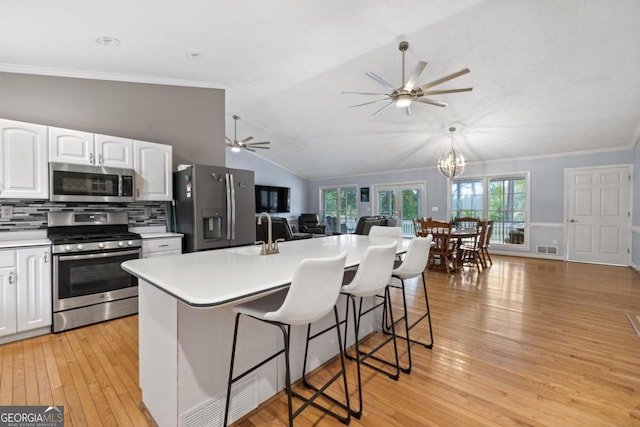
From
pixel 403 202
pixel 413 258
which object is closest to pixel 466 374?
pixel 413 258

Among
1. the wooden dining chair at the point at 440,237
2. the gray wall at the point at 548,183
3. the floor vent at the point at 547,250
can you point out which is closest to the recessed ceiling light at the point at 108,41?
the wooden dining chair at the point at 440,237

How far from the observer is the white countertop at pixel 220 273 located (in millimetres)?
1101

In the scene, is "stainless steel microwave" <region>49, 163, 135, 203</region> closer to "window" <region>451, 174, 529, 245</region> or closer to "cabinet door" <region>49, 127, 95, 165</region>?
"cabinet door" <region>49, 127, 95, 165</region>

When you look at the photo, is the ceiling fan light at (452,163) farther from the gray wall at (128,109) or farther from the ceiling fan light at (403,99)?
the gray wall at (128,109)

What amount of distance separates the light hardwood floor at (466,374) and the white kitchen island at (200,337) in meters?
0.20

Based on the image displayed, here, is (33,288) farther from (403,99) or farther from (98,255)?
(403,99)

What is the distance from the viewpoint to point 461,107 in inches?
192

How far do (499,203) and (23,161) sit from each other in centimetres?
814

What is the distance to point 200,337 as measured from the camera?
4.63ft

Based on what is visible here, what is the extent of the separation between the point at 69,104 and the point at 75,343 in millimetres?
2481

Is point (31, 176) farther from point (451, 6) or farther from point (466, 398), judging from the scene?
point (451, 6)

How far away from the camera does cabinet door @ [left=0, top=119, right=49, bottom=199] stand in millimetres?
2529

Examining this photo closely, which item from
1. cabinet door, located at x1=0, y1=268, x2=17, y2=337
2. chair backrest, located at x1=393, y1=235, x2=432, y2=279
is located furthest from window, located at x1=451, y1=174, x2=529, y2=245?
cabinet door, located at x1=0, y1=268, x2=17, y2=337

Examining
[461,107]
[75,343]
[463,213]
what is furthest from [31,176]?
[463,213]
